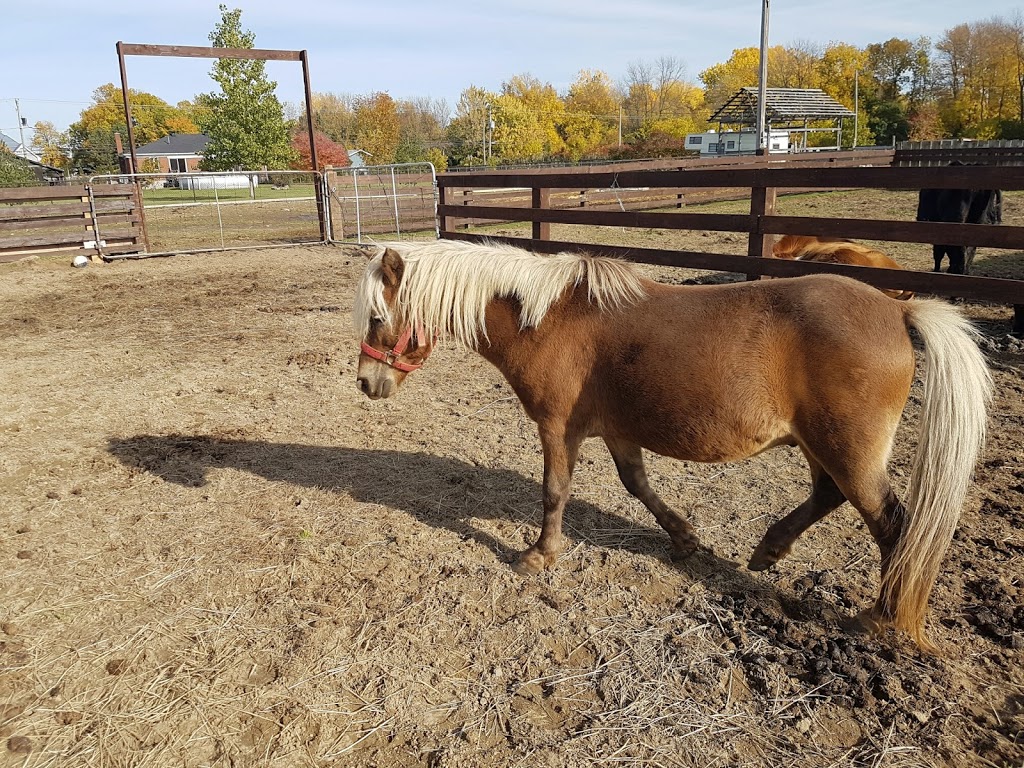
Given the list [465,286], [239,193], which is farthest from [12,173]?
[465,286]

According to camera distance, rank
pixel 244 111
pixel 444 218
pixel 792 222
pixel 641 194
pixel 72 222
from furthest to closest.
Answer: pixel 244 111 < pixel 641 194 < pixel 72 222 < pixel 444 218 < pixel 792 222

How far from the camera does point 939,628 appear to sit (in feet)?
8.98

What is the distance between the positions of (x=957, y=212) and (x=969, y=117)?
5444 centimetres

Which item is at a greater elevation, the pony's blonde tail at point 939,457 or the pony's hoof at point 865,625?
the pony's blonde tail at point 939,457

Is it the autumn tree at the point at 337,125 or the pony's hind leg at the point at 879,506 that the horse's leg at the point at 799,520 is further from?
the autumn tree at the point at 337,125

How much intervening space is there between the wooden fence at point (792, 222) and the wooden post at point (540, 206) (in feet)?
0.04

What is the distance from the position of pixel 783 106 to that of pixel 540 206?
36905mm

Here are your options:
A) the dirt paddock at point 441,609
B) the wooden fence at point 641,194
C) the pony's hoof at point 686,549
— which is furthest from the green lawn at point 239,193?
the pony's hoof at point 686,549

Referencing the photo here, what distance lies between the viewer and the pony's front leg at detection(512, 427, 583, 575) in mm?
3248

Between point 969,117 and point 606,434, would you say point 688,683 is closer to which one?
point 606,434

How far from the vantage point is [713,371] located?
277 cm

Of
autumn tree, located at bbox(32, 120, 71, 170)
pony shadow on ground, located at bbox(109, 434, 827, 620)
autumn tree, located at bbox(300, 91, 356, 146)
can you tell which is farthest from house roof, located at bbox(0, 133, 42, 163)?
pony shadow on ground, located at bbox(109, 434, 827, 620)

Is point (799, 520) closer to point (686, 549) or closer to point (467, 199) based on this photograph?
point (686, 549)

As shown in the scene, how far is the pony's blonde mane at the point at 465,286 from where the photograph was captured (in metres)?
3.20
